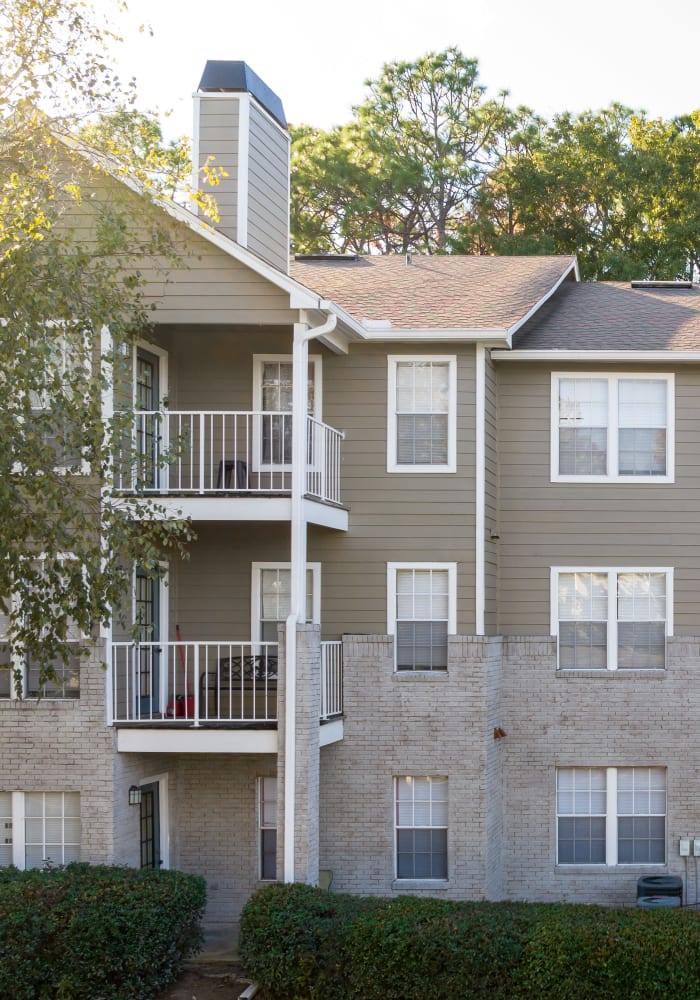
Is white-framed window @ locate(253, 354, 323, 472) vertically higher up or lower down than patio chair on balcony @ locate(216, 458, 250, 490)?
higher up

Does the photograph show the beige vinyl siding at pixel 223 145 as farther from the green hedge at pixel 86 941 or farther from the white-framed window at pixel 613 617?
the green hedge at pixel 86 941

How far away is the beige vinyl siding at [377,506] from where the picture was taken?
17.1 m

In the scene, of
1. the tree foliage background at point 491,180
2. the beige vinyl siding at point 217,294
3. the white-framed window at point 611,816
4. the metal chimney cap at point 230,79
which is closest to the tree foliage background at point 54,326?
the beige vinyl siding at point 217,294

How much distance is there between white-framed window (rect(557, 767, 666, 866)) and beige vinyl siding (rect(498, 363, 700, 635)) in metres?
1.98

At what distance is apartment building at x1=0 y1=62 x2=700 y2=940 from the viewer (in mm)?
16781

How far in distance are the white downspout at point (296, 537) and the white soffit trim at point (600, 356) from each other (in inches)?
121

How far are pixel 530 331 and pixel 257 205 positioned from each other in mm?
4035

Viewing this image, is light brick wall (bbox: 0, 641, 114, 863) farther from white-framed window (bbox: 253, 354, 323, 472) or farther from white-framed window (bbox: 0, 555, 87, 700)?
white-framed window (bbox: 253, 354, 323, 472)

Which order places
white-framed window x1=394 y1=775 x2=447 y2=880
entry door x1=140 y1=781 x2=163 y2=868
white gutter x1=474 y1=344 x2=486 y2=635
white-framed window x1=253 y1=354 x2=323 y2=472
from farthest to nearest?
white-framed window x1=253 y1=354 x2=323 y2=472, white gutter x1=474 y1=344 x2=486 y2=635, white-framed window x1=394 y1=775 x2=447 y2=880, entry door x1=140 y1=781 x2=163 y2=868

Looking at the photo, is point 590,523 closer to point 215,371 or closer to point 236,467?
point 236,467

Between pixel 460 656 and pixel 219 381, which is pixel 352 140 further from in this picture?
pixel 460 656

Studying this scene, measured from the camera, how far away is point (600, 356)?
17.6m

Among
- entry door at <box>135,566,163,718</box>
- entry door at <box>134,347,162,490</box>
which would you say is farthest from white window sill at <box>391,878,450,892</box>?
entry door at <box>134,347,162,490</box>

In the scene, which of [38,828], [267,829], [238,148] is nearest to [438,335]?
[238,148]
